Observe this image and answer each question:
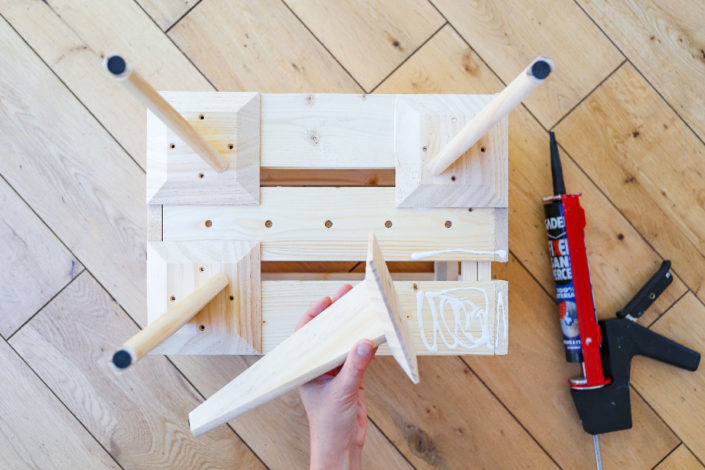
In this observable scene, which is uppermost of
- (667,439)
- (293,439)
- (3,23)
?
(3,23)

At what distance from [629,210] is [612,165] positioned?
8 cm

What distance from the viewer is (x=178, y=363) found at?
760 millimetres

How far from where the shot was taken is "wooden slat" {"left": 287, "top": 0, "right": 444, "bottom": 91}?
2.53ft

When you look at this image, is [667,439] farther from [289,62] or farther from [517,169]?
[289,62]

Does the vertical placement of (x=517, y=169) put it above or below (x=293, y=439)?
above

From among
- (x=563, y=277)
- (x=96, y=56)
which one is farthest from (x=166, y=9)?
(x=563, y=277)

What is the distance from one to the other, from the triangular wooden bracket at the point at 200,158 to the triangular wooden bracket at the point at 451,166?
192mm

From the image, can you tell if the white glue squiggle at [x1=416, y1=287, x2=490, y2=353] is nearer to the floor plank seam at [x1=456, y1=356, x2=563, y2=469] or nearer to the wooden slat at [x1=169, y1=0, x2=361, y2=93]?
the floor plank seam at [x1=456, y1=356, x2=563, y2=469]

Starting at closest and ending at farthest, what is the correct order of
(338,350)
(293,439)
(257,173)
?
(338,350)
(257,173)
(293,439)

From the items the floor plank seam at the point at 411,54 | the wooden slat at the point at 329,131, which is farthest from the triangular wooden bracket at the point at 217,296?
the floor plank seam at the point at 411,54

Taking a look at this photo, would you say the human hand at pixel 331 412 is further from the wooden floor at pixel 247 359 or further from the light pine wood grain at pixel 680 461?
the light pine wood grain at pixel 680 461

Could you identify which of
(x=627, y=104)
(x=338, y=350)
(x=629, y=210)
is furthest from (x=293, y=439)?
(x=627, y=104)

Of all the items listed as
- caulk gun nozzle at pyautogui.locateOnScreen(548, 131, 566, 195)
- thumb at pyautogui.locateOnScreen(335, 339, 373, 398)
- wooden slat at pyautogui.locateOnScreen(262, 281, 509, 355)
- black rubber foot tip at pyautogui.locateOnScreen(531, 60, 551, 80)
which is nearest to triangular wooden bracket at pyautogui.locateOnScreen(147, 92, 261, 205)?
wooden slat at pyautogui.locateOnScreen(262, 281, 509, 355)

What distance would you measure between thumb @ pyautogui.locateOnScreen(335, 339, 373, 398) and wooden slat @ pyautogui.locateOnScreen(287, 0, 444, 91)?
447 millimetres
